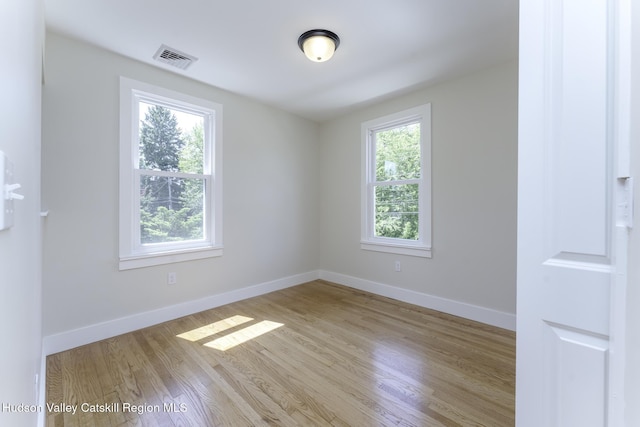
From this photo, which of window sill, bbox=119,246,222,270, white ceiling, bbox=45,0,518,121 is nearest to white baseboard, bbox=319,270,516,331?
window sill, bbox=119,246,222,270

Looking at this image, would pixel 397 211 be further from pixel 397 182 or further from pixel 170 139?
pixel 170 139

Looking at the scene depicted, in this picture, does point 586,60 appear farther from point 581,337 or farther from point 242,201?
point 242,201

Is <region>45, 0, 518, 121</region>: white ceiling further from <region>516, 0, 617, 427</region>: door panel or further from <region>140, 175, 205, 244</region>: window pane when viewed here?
<region>516, 0, 617, 427</region>: door panel

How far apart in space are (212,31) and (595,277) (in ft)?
8.67

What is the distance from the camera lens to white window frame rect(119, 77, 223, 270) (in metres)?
2.45

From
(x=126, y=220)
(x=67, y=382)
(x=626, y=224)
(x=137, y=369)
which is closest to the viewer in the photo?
(x=626, y=224)

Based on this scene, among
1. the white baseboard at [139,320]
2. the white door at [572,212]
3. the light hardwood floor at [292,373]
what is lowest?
the light hardwood floor at [292,373]

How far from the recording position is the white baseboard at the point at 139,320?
6.95ft

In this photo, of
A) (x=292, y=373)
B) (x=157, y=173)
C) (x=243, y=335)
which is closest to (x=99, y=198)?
(x=157, y=173)

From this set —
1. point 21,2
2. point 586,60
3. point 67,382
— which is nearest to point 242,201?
point 67,382

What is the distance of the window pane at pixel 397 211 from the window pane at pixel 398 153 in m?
0.16

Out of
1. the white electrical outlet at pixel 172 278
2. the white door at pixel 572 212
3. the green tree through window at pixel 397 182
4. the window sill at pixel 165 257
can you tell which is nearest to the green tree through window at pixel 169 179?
the window sill at pixel 165 257

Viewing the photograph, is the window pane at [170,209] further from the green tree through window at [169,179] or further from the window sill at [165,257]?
the window sill at [165,257]

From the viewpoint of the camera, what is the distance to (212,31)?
2098 mm
